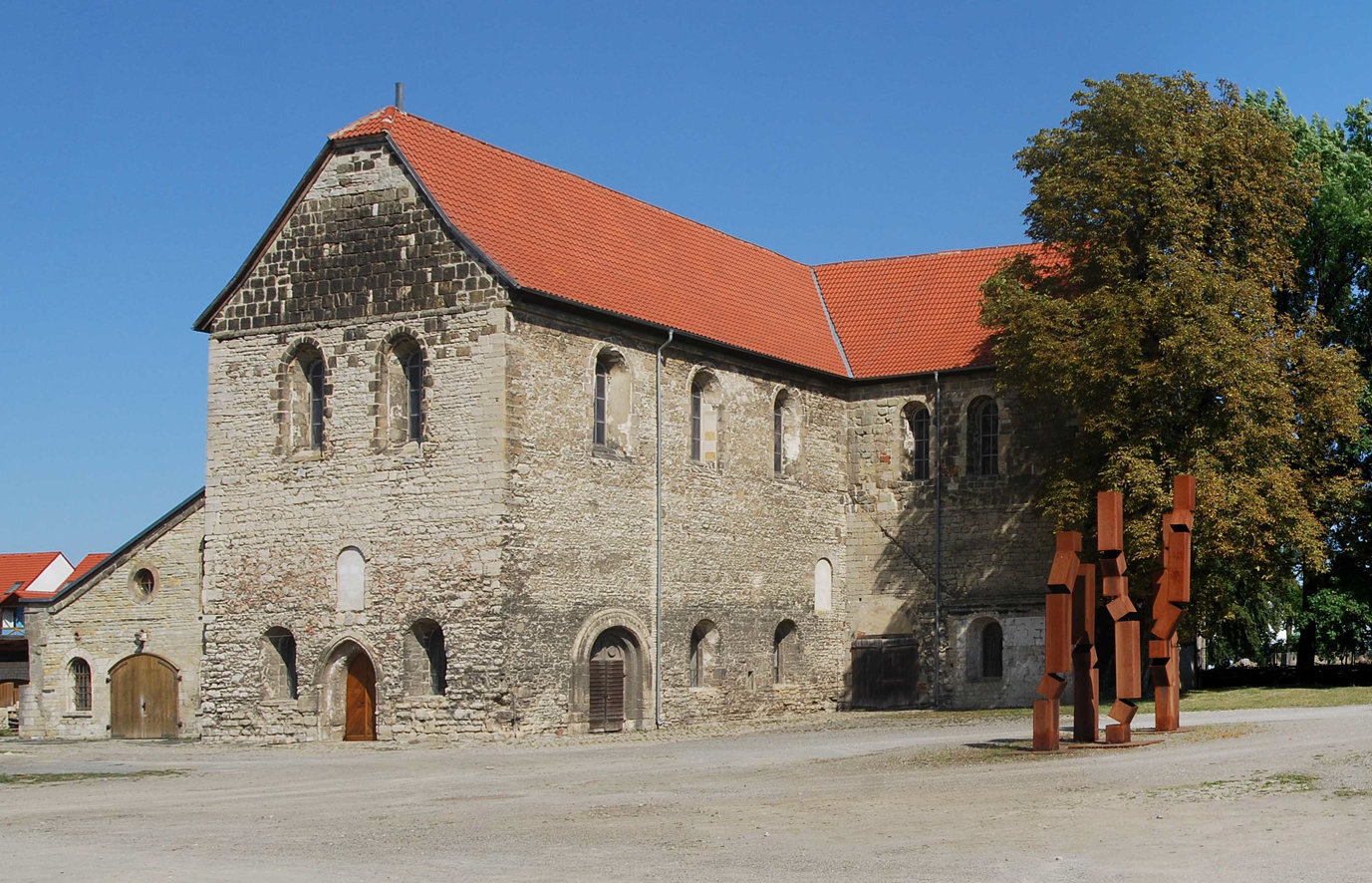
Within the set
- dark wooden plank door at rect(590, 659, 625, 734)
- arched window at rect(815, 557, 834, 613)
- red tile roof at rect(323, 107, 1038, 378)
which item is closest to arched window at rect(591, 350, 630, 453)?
red tile roof at rect(323, 107, 1038, 378)

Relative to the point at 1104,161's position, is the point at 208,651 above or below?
below

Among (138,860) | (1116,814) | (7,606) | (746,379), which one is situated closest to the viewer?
(138,860)

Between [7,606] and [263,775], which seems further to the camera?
[7,606]

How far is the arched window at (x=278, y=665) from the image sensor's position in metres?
32.0

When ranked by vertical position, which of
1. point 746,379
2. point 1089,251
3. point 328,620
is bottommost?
point 328,620

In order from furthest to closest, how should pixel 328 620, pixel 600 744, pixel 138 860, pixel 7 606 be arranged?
pixel 7 606
pixel 328 620
pixel 600 744
pixel 138 860

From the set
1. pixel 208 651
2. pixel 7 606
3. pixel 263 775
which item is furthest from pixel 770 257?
pixel 7 606

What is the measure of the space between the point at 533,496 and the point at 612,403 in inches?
125

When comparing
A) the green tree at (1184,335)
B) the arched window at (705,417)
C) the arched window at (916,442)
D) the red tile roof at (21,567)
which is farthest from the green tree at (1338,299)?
the red tile roof at (21,567)

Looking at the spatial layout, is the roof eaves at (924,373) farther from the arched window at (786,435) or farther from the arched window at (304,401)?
the arched window at (304,401)

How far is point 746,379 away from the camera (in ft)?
120

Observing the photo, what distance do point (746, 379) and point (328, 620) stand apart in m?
10.2

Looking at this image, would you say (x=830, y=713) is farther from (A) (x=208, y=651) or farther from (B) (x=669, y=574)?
(A) (x=208, y=651)

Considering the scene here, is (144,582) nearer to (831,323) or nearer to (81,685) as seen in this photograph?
(81,685)
